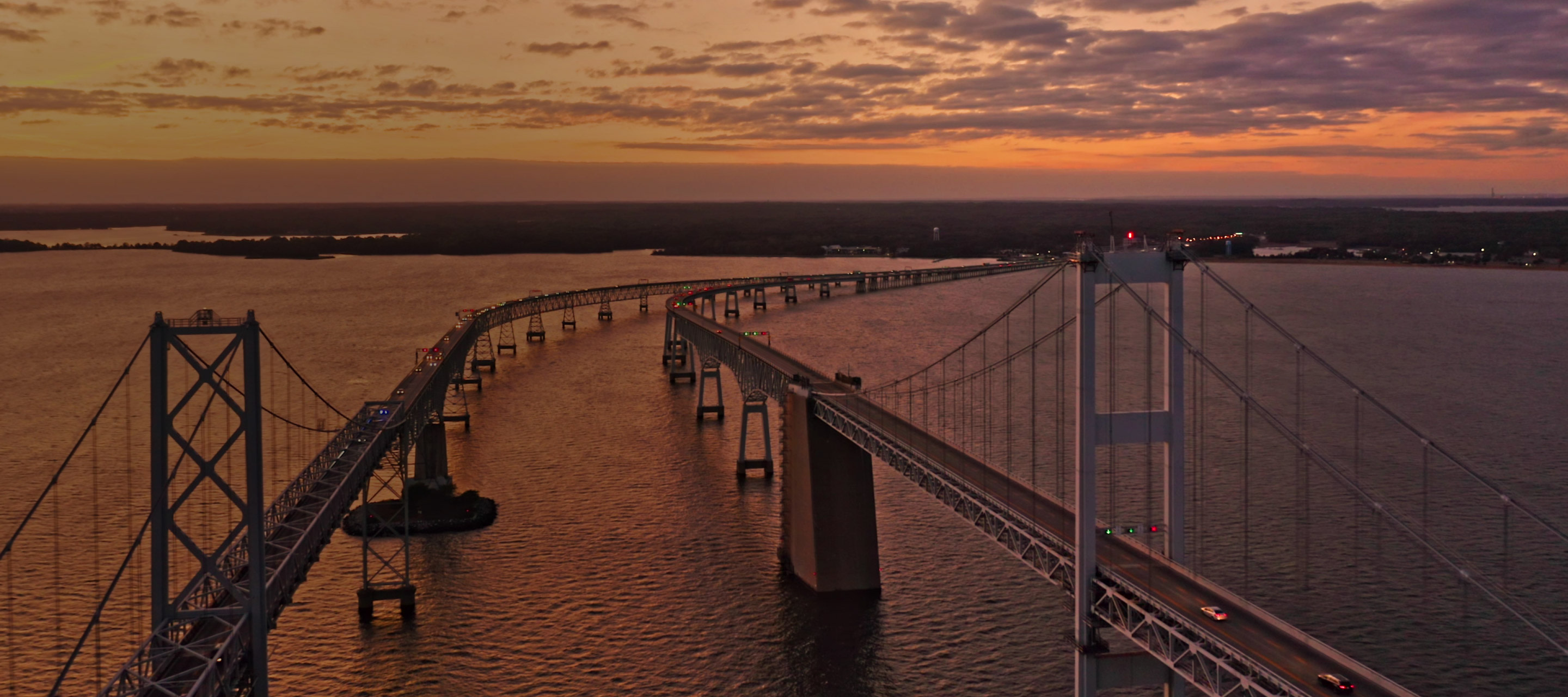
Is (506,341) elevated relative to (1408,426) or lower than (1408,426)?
lower

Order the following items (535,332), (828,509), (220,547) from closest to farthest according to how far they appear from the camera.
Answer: (220,547) < (828,509) < (535,332)

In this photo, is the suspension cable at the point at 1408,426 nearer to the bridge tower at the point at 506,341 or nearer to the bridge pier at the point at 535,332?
the bridge tower at the point at 506,341

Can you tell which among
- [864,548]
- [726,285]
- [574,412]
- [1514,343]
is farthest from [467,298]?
[864,548]

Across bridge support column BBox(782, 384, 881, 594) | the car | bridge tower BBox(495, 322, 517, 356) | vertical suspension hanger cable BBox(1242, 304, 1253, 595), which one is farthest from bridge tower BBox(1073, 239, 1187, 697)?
bridge tower BBox(495, 322, 517, 356)

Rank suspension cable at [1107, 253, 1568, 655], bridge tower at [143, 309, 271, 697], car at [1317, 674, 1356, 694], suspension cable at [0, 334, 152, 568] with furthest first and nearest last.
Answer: suspension cable at [1107, 253, 1568, 655], bridge tower at [143, 309, 271, 697], suspension cable at [0, 334, 152, 568], car at [1317, 674, 1356, 694]

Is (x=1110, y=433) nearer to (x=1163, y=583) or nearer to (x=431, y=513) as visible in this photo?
(x=1163, y=583)

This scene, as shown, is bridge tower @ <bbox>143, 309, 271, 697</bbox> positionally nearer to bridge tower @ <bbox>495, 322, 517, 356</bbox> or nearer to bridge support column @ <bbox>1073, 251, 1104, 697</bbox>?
bridge support column @ <bbox>1073, 251, 1104, 697</bbox>

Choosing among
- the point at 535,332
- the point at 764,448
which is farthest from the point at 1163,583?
the point at 535,332
